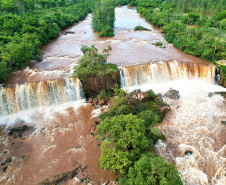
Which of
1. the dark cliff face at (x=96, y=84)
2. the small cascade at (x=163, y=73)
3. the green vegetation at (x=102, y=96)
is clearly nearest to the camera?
the green vegetation at (x=102, y=96)

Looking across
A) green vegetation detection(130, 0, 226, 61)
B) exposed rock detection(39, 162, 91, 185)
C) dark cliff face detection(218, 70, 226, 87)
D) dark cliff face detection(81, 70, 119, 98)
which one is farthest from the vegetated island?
green vegetation detection(130, 0, 226, 61)

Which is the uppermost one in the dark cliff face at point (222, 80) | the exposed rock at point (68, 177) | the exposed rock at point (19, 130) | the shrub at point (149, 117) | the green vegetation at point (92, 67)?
the green vegetation at point (92, 67)

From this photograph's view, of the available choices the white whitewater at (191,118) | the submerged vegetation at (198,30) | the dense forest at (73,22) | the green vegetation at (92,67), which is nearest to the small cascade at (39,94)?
the green vegetation at (92,67)

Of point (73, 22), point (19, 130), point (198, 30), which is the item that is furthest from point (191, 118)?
point (73, 22)

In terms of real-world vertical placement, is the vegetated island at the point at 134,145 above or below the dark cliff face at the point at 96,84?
below

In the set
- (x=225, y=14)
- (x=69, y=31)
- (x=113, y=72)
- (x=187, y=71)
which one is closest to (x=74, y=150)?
(x=113, y=72)

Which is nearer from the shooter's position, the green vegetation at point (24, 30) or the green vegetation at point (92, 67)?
the green vegetation at point (92, 67)

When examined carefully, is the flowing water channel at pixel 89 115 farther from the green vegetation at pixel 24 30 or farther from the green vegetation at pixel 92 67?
the green vegetation at pixel 24 30

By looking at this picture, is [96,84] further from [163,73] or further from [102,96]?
[163,73]
